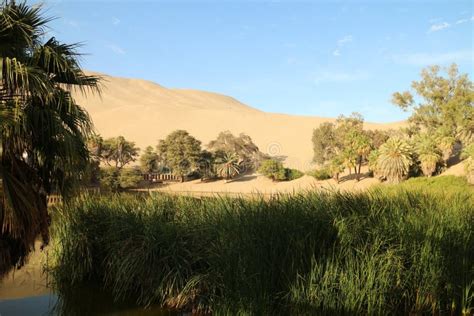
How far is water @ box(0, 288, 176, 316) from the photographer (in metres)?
8.33

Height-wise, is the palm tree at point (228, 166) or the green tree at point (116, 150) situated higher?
the green tree at point (116, 150)

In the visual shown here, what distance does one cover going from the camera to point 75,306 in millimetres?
8719

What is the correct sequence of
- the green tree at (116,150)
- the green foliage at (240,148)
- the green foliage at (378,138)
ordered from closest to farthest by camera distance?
the green tree at (116,150)
the green foliage at (378,138)
the green foliage at (240,148)

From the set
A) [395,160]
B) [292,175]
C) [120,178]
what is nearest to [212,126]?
[292,175]

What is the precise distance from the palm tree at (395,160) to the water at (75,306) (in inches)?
1131

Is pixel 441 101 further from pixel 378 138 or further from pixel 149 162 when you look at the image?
pixel 149 162

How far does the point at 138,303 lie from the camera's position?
8.69 meters

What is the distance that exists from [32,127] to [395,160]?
3084 centimetres

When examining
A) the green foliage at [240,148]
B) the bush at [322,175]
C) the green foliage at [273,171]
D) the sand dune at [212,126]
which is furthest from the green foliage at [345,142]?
the sand dune at [212,126]

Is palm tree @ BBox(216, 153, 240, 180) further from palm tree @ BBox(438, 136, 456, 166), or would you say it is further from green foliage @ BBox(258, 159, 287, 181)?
palm tree @ BBox(438, 136, 456, 166)

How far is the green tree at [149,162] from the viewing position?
4881 centimetres

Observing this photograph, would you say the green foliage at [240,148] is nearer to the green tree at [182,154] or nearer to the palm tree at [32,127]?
the green tree at [182,154]

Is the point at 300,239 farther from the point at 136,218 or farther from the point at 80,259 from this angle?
the point at 80,259

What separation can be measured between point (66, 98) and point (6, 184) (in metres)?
2.09
